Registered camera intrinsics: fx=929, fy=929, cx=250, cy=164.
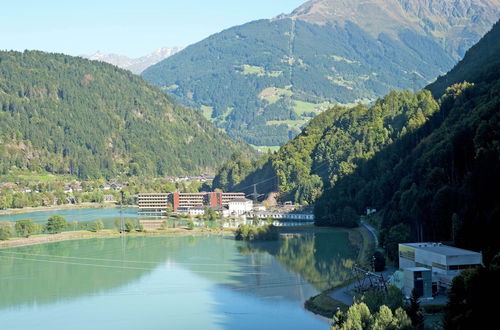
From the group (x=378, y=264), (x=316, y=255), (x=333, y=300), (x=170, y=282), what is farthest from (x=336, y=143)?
(x=333, y=300)

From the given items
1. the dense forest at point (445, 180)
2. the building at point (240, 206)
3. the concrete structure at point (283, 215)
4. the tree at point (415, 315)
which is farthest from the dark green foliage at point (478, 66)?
the tree at point (415, 315)

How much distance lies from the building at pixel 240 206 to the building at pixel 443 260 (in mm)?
41121

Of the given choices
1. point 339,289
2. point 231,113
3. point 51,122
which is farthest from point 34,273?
point 231,113

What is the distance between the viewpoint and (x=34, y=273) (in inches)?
1735

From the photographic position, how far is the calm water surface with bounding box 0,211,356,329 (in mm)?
32562

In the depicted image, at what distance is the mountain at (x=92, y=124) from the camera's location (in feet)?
385

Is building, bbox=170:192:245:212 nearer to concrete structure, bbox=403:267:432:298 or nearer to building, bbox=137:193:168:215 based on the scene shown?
building, bbox=137:193:168:215

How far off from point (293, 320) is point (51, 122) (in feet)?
320

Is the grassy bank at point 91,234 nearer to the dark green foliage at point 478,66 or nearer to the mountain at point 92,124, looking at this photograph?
the dark green foliage at point 478,66

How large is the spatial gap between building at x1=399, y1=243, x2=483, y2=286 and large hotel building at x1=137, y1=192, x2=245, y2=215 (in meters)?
48.3

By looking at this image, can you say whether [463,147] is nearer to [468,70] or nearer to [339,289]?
[339,289]

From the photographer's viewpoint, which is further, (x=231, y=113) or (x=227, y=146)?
(x=231, y=113)

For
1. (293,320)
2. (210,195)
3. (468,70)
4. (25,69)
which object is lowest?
(293,320)

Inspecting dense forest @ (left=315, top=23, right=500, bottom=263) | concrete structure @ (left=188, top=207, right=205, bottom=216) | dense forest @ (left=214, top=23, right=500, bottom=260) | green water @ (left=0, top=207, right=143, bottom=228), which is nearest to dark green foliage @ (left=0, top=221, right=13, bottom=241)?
green water @ (left=0, top=207, right=143, bottom=228)
